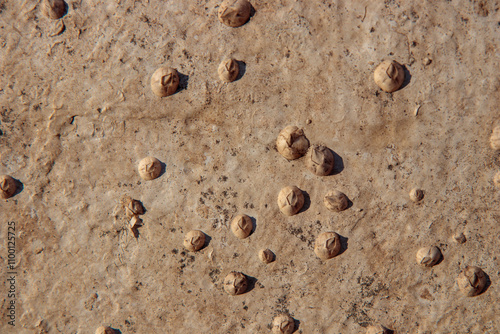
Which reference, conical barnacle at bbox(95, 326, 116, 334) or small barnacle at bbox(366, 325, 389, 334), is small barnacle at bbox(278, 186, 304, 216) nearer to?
small barnacle at bbox(366, 325, 389, 334)

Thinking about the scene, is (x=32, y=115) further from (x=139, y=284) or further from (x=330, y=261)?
(x=330, y=261)

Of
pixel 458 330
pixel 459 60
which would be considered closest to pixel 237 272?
pixel 458 330

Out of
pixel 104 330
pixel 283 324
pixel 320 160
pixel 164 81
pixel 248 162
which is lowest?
pixel 104 330

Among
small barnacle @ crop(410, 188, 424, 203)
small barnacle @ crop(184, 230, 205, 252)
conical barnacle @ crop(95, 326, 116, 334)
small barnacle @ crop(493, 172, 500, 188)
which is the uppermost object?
small barnacle @ crop(493, 172, 500, 188)

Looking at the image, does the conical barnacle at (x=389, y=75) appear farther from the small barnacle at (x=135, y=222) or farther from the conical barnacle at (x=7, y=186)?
the conical barnacle at (x=7, y=186)

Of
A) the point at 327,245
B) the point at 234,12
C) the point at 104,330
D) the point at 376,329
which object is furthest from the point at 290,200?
the point at 104,330

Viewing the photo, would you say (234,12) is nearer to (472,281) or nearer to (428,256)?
(428,256)

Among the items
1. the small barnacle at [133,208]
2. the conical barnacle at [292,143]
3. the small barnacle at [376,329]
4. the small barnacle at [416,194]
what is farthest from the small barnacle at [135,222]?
the small barnacle at [416,194]

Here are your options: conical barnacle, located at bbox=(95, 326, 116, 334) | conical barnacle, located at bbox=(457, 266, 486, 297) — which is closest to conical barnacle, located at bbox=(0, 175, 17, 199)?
conical barnacle, located at bbox=(95, 326, 116, 334)
